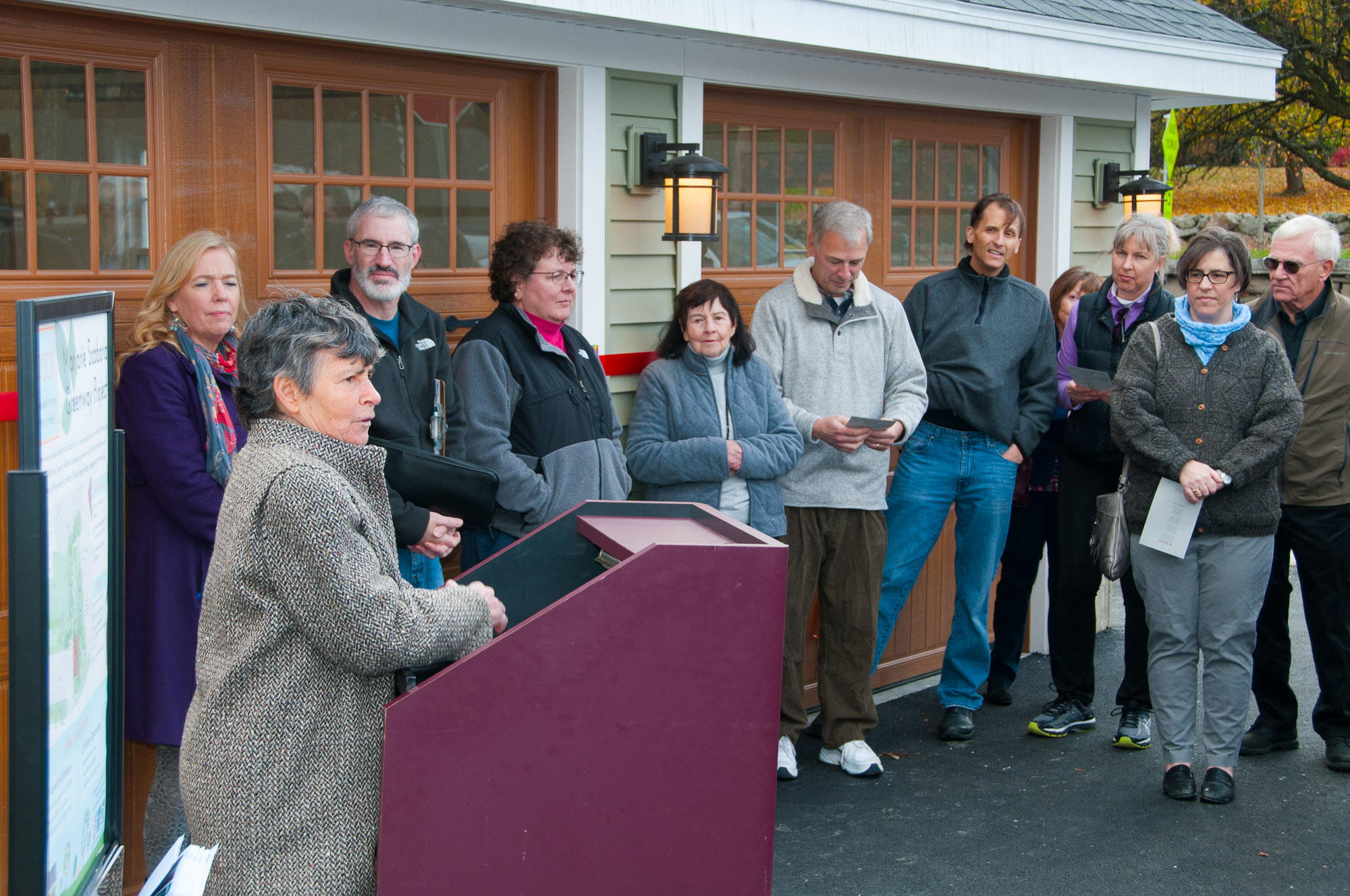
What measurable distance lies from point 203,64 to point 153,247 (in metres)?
0.54

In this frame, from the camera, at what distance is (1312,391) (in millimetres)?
4590

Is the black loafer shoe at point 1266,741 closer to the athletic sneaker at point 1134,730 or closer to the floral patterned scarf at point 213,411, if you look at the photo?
the athletic sneaker at point 1134,730

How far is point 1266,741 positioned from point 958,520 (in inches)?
56.7

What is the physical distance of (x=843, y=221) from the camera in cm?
448

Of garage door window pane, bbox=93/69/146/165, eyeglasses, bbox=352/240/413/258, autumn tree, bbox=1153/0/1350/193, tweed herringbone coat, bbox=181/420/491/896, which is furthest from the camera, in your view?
autumn tree, bbox=1153/0/1350/193

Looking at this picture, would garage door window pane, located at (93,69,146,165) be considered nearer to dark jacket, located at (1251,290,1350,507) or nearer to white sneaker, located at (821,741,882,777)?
white sneaker, located at (821,741,882,777)

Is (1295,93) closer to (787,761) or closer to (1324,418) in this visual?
(1324,418)

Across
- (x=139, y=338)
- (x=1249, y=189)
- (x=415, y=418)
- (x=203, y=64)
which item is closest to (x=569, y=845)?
(x=415, y=418)

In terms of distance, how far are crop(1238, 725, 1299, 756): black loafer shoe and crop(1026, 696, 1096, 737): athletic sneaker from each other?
58cm

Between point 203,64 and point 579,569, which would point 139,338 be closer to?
point 203,64

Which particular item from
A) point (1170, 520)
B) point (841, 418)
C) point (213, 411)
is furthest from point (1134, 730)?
point (213, 411)

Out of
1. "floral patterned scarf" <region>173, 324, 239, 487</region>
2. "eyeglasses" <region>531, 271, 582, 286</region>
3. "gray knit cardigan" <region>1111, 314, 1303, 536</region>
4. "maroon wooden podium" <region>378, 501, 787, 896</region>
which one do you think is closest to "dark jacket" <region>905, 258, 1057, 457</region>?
"gray knit cardigan" <region>1111, 314, 1303, 536</region>

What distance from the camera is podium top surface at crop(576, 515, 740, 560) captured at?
99.4 inches

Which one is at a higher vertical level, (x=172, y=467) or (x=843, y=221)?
(x=843, y=221)
